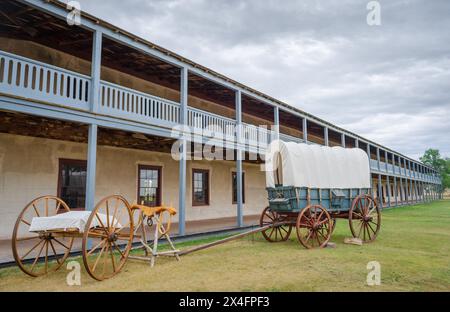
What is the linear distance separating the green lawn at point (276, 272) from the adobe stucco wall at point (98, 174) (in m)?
3.60

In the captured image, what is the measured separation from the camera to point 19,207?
886 cm

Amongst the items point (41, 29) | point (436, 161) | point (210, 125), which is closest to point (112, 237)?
point (41, 29)

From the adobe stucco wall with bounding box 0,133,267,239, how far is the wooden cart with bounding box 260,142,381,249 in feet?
18.3

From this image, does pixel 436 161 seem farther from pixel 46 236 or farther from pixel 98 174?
pixel 46 236

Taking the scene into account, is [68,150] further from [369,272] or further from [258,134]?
[369,272]

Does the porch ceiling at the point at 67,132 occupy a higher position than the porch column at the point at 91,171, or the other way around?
the porch ceiling at the point at 67,132

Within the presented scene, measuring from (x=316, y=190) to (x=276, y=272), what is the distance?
3584mm

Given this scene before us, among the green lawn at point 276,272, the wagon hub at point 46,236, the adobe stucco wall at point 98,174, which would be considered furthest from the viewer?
the adobe stucco wall at point 98,174

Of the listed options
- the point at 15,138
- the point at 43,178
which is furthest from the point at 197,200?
the point at 15,138

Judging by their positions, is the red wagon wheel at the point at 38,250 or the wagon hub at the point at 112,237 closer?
the red wagon wheel at the point at 38,250

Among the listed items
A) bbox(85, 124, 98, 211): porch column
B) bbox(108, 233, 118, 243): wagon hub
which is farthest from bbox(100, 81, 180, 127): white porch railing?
bbox(108, 233, 118, 243): wagon hub

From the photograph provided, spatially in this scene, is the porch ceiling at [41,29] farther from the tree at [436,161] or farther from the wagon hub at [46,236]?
the tree at [436,161]

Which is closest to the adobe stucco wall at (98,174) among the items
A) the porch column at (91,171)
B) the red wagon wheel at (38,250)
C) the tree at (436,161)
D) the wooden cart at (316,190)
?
the red wagon wheel at (38,250)

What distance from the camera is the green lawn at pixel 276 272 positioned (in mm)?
4957
